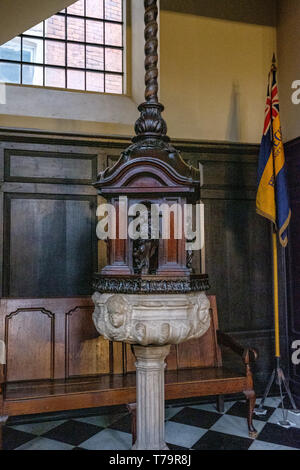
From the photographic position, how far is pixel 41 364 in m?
3.14

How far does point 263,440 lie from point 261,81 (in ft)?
10.2

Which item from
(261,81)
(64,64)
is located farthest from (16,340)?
(261,81)

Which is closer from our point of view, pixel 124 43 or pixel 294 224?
pixel 294 224

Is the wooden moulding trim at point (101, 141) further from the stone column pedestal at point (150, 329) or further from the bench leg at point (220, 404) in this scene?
the bench leg at point (220, 404)

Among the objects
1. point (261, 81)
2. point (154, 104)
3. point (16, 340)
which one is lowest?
point (16, 340)

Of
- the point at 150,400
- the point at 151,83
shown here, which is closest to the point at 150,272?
the point at 150,400

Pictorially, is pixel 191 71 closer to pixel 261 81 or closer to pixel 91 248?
pixel 261 81

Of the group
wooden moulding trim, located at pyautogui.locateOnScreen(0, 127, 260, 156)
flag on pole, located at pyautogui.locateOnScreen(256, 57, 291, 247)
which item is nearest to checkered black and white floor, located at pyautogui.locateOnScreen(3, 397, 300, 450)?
flag on pole, located at pyautogui.locateOnScreen(256, 57, 291, 247)

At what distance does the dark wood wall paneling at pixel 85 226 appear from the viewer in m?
3.59

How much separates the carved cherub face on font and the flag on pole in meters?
1.69

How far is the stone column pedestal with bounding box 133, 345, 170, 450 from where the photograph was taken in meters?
2.58

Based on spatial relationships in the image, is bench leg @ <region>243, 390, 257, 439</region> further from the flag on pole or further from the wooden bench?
the flag on pole

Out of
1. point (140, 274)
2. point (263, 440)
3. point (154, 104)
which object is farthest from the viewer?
point (263, 440)

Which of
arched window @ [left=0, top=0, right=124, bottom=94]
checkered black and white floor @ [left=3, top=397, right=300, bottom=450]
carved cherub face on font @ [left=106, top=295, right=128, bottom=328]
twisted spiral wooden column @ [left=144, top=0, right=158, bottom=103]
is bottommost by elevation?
checkered black and white floor @ [left=3, top=397, right=300, bottom=450]
